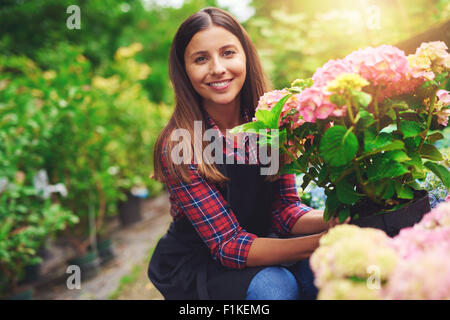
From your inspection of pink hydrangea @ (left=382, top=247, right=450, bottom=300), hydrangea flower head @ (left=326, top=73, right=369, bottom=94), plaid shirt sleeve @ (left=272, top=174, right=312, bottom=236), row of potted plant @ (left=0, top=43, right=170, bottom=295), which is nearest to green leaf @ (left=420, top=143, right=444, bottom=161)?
hydrangea flower head @ (left=326, top=73, right=369, bottom=94)

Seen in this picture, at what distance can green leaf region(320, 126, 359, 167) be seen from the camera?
0.81 m

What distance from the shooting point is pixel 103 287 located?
3359 mm

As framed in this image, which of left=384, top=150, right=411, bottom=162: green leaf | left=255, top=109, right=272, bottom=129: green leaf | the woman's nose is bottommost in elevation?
left=384, top=150, right=411, bottom=162: green leaf

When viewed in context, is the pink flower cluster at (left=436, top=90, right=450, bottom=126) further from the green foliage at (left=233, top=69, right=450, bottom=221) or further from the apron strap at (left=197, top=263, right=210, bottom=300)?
the apron strap at (left=197, top=263, right=210, bottom=300)

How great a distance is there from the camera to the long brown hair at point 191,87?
1376 millimetres

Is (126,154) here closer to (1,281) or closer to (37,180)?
(37,180)

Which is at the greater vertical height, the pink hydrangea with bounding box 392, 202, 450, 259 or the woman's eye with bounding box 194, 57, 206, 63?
the woman's eye with bounding box 194, 57, 206, 63

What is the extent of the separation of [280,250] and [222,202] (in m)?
0.30

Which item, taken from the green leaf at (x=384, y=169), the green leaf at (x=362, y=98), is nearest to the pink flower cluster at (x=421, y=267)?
the green leaf at (x=384, y=169)

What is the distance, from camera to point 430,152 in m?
0.99

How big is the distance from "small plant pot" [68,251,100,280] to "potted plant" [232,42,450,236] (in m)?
3.26

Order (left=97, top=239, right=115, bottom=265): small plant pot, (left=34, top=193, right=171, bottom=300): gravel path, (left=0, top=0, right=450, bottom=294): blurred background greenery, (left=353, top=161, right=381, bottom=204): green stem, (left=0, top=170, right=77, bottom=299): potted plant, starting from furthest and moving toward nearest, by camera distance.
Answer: (left=97, top=239, right=115, bottom=265): small plant pot → (left=34, top=193, right=171, bottom=300): gravel path → (left=0, top=0, right=450, bottom=294): blurred background greenery → (left=0, top=170, right=77, bottom=299): potted plant → (left=353, top=161, right=381, bottom=204): green stem

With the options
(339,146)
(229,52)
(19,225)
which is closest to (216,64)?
(229,52)

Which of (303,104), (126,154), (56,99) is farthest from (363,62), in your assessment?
(126,154)
